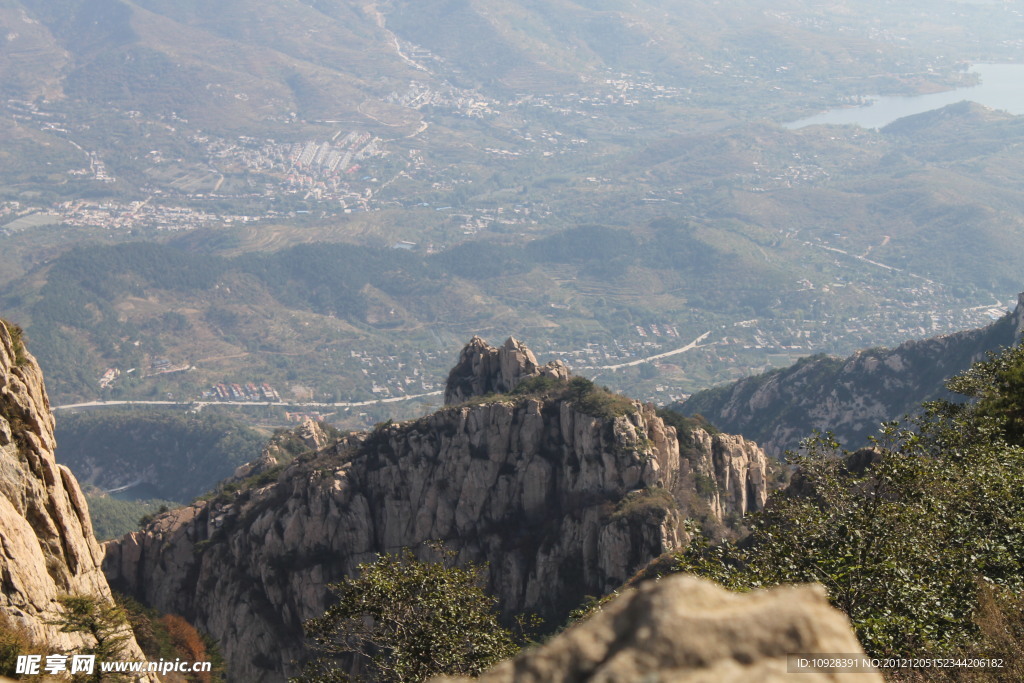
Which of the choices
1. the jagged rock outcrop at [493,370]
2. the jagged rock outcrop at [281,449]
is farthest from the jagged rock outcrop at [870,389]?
the jagged rock outcrop at [281,449]

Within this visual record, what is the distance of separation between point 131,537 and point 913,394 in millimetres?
133914

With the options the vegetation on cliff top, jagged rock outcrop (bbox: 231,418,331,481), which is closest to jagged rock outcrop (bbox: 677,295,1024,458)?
the vegetation on cliff top

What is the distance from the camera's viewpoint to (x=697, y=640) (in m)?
15.0

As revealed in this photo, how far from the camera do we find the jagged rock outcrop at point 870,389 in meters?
174

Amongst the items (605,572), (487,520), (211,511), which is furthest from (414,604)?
(211,511)

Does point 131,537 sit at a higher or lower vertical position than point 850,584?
lower

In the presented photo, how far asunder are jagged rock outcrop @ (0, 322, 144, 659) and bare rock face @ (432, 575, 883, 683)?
129 ft

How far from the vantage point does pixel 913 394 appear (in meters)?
177

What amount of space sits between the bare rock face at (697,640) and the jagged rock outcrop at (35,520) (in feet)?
129

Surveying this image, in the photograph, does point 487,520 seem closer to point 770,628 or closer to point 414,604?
point 414,604

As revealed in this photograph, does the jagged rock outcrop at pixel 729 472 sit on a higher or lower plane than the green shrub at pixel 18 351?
lower

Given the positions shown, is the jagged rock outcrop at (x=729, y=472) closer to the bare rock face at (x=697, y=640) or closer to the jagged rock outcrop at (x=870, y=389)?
the jagged rock outcrop at (x=870, y=389)

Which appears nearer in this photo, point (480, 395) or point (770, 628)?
→ point (770, 628)

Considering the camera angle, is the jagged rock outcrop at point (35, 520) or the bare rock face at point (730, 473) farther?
the bare rock face at point (730, 473)
